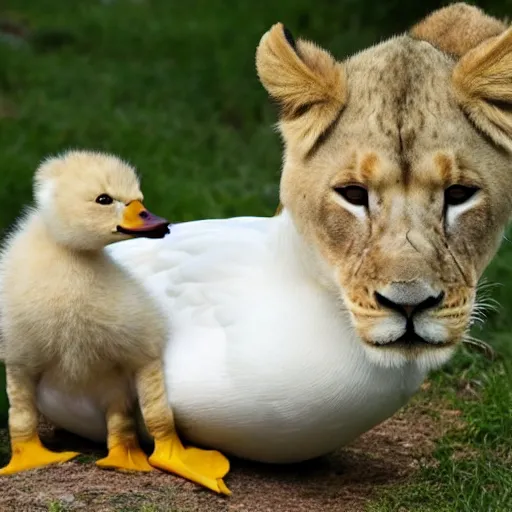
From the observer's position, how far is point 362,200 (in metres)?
3.65

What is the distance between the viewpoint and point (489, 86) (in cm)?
368

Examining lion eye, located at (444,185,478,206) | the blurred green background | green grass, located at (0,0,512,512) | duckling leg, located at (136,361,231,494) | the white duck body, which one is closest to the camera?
lion eye, located at (444,185,478,206)

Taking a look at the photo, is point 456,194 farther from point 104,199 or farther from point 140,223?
point 104,199

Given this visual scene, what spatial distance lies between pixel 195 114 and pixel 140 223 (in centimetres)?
638

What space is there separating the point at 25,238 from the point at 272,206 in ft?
12.0

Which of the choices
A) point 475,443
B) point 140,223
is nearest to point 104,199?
point 140,223

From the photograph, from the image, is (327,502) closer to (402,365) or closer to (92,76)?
(402,365)

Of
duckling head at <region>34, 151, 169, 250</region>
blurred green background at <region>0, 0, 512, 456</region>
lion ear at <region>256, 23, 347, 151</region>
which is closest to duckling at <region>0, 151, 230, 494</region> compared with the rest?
duckling head at <region>34, 151, 169, 250</region>

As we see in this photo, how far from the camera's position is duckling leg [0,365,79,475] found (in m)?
4.27

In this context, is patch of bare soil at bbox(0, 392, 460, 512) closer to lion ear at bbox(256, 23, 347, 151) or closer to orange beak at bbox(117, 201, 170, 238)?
orange beak at bbox(117, 201, 170, 238)

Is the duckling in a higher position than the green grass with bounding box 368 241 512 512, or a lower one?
higher

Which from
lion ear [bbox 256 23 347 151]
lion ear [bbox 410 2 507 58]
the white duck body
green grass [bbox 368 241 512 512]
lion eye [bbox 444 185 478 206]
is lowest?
green grass [bbox 368 241 512 512]

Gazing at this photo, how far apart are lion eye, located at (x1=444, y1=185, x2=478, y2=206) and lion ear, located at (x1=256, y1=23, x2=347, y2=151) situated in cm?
40

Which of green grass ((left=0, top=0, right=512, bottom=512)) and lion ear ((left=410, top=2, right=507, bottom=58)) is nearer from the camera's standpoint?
lion ear ((left=410, top=2, right=507, bottom=58))
